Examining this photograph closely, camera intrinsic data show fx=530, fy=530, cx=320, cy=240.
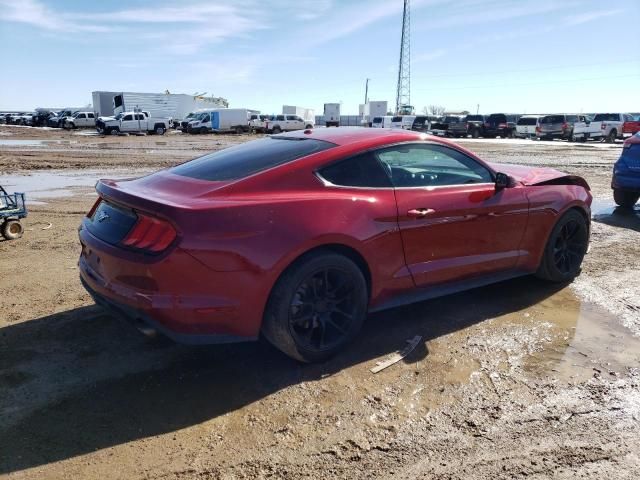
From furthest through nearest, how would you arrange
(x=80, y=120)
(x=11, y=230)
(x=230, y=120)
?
1. (x=80, y=120)
2. (x=230, y=120)
3. (x=11, y=230)

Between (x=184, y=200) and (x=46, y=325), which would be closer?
(x=184, y=200)

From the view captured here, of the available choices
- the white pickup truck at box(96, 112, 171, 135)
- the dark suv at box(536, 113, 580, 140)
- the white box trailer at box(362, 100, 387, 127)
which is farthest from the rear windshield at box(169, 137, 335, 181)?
the white box trailer at box(362, 100, 387, 127)

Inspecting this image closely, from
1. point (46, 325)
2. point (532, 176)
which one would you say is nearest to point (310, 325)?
point (46, 325)

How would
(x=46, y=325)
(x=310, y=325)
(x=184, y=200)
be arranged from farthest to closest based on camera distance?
(x=46, y=325) → (x=310, y=325) → (x=184, y=200)

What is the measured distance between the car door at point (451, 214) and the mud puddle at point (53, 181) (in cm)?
777

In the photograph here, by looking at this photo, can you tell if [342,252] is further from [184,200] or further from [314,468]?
[314,468]

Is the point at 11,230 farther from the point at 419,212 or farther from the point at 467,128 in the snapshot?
the point at 467,128

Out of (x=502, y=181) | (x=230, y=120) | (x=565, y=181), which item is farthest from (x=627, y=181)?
(x=230, y=120)

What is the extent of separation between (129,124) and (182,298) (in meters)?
42.4

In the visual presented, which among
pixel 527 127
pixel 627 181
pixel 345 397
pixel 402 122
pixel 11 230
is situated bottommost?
pixel 345 397

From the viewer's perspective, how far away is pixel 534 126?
3912cm

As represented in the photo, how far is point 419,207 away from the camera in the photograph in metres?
3.85

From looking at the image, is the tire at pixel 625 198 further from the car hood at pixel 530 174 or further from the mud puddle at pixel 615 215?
the car hood at pixel 530 174

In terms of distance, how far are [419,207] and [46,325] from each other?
297 cm
